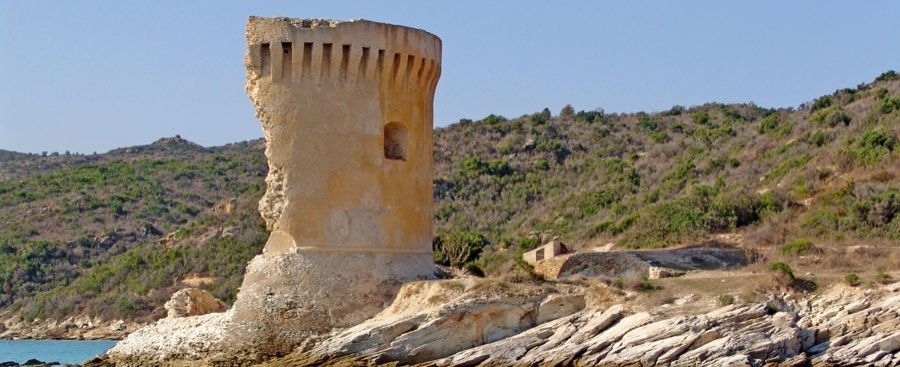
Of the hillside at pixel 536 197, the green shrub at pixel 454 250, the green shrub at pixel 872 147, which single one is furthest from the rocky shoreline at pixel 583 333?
the green shrub at pixel 872 147

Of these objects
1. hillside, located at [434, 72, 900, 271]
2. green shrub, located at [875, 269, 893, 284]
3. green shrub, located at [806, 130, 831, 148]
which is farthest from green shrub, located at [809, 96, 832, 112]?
A: green shrub, located at [875, 269, 893, 284]

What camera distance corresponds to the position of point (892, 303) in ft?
54.2

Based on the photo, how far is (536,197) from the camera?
43.4 metres

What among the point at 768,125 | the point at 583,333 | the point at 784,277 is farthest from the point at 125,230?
the point at 784,277

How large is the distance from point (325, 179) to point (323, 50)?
1691 millimetres

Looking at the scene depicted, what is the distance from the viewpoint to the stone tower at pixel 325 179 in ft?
58.1

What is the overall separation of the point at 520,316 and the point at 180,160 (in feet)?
145

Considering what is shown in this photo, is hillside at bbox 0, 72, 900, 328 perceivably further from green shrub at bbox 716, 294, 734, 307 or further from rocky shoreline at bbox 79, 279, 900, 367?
green shrub at bbox 716, 294, 734, 307

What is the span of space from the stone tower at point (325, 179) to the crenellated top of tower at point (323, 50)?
0.01m

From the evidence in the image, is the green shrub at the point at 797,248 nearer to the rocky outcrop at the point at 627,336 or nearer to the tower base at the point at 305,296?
the rocky outcrop at the point at 627,336

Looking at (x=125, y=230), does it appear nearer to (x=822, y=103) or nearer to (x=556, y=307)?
(x=822, y=103)

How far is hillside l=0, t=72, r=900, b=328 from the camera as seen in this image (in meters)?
28.5

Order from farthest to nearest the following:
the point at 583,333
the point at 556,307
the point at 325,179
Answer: the point at 325,179, the point at 556,307, the point at 583,333

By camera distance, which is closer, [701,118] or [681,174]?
[681,174]
